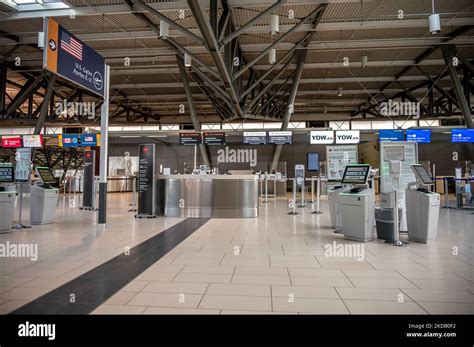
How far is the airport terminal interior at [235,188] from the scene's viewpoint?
103 inches

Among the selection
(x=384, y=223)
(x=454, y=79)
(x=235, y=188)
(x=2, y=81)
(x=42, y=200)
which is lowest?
(x=384, y=223)

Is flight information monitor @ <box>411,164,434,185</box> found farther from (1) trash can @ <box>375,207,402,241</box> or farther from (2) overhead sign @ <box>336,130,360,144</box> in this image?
(2) overhead sign @ <box>336,130,360,144</box>

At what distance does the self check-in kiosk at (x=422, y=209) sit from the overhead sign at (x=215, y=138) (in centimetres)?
1154

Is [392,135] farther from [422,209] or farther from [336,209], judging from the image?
[422,209]

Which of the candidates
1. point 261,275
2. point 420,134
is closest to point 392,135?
point 420,134

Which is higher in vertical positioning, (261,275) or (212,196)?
(212,196)

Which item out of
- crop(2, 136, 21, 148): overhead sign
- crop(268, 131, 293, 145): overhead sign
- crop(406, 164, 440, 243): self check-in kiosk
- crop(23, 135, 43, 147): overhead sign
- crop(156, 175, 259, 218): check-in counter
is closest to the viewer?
crop(406, 164, 440, 243): self check-in kiosk

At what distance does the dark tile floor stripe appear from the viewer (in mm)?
2240

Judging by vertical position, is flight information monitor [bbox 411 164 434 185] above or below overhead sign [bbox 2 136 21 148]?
below

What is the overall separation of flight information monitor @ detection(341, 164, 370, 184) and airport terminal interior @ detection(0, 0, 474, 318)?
3 cm

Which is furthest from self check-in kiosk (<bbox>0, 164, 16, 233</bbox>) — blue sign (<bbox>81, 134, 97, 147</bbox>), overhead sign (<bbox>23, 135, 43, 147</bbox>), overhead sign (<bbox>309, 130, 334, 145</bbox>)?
overhead sign (<bbox>309, 130, 334, 145</bbox>)

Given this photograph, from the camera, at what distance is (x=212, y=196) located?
25.9 feet

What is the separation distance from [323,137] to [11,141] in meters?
16.4
